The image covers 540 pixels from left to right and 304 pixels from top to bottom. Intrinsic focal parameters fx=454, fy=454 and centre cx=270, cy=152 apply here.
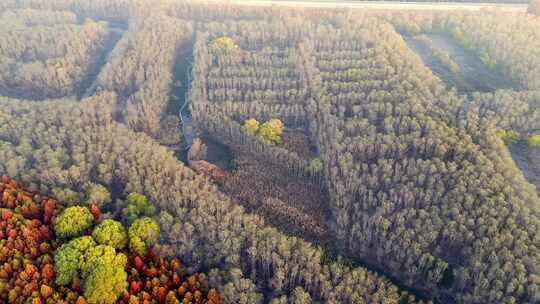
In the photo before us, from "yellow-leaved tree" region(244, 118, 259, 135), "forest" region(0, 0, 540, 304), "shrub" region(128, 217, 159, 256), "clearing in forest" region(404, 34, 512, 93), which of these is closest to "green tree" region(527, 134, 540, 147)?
"forest" region(0, 0, 540, 304)

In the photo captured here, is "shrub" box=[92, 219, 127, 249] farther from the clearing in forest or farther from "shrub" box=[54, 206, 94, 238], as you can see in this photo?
the clearing in forest

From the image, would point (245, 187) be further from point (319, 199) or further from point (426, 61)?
point (426, 61)

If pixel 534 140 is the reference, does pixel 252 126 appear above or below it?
below

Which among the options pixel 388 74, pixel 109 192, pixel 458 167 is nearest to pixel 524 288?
pixel 458 167

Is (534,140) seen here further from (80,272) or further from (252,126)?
(80,272)

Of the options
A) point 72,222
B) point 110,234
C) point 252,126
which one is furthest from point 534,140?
point 72,222

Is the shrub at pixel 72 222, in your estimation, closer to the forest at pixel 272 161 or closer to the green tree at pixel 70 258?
the forest at pixel 272 161
